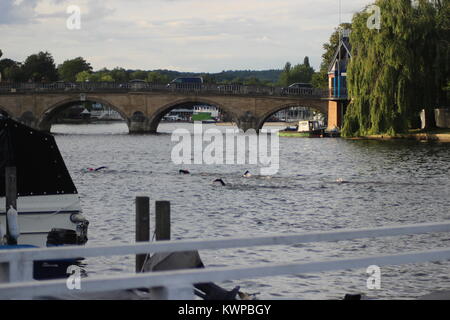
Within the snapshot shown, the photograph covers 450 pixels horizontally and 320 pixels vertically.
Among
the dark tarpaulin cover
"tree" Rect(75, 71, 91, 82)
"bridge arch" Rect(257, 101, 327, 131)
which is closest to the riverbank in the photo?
"bridge arch" Rect(257, 101, 327, 131)

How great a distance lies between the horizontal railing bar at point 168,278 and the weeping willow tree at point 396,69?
5693 cm

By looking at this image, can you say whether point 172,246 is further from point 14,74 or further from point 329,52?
point 14,74

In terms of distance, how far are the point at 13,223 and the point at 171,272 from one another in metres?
10.6

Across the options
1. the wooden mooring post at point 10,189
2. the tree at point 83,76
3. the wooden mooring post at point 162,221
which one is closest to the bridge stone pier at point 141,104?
the wooden mooring post at point 10,189

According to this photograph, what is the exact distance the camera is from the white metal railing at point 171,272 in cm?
654

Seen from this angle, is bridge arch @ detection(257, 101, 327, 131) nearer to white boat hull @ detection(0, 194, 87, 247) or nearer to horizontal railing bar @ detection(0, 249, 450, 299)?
white boat hull @ detection(0, 194, 87, 247)

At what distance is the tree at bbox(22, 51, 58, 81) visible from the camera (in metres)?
157

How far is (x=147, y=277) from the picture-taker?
6688 mm

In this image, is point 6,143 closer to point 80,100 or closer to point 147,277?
point 147,277

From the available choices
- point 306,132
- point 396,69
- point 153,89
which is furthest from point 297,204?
point 153,89

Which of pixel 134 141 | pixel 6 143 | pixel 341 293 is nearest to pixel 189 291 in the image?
pixel 341 293

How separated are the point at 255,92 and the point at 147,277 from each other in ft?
287

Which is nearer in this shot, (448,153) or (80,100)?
(448,153)

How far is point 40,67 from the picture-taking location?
160 meters
